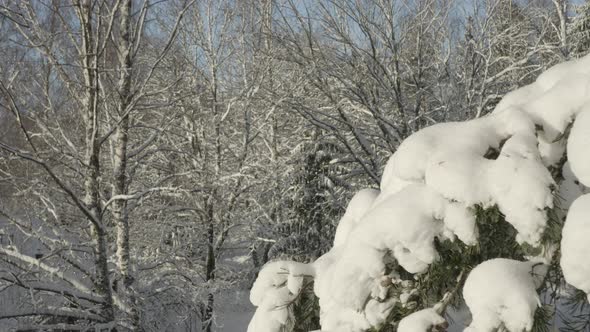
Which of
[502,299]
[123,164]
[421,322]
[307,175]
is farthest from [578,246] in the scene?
[307,175]

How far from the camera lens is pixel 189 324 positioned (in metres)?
9.38

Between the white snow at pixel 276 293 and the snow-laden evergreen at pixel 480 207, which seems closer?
the snow-laden evergreen at pixel 480 207

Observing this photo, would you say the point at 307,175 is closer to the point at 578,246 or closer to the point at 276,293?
the point at 276,293

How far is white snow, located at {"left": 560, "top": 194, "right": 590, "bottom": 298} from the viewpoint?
1016 mm

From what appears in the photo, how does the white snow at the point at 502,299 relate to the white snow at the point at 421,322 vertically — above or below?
above

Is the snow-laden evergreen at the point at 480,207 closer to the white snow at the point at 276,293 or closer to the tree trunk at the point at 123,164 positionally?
the white snow at the point at 276,293

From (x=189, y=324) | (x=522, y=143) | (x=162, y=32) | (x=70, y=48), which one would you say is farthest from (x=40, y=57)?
(x=522, y=143)

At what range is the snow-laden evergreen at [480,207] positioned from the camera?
1.15m

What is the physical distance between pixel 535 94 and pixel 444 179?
671 mm

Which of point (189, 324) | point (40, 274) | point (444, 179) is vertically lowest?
point (189, 324)

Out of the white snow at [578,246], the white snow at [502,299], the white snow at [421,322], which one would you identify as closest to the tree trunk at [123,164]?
the white snow at [421,322]

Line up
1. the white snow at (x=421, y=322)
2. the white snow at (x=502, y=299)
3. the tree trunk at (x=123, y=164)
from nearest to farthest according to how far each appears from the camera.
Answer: the white snow at (x=502, y=299), the white snow at (x=421, y=322), the tree trunk at (x=123, y=164)

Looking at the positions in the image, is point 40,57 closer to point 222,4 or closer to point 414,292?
point 222,4

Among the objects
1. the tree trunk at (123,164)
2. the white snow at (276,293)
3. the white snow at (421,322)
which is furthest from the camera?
the tree trunk at (123,164)
